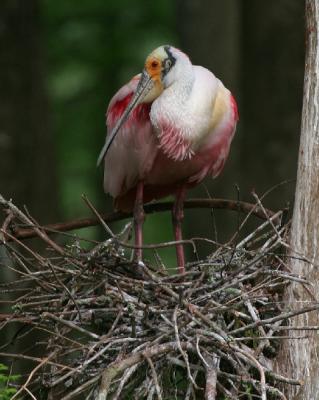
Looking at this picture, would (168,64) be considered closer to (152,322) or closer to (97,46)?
(152,322)

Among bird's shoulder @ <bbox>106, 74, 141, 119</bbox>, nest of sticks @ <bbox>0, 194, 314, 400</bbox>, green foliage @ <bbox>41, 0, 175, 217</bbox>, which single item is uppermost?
bird's shoulder @ <bbox>106, 74, 141, 119</bbox>

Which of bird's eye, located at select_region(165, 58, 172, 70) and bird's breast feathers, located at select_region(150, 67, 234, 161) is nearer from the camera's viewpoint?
bird's breast feathers, located at select_region(150, 67, 234, 161)

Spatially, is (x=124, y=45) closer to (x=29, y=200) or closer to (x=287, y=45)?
(x=287, y=45)

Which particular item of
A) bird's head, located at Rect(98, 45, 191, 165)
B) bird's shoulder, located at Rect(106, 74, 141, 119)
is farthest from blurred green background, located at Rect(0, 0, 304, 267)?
bird's head, located at Rect(98, 45, 191, 165)

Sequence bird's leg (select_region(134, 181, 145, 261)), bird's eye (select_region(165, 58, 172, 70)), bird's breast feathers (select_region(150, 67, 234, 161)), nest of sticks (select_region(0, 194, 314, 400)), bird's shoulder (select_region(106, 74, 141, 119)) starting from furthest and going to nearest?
bird's shoulder (select_region(106, 74, 141, 119)), bird's leg (select_region(134, 181, 145, 261)), bird's eye (select_region(165, 58, 172, 70)), bird's breast feathers (select_region(150, 67, 234, 161)), nest of sticks (select_region(0, 194, 314, 400))

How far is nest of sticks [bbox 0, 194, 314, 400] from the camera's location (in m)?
7.00

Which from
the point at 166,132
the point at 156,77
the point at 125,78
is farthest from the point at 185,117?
the point at 125,78

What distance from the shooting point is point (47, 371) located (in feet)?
24.6

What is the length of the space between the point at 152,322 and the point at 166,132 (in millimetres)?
2245

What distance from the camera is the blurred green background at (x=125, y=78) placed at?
13258mm

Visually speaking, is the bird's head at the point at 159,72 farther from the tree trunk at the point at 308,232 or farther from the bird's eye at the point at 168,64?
the tree trunk at the point at 308,232

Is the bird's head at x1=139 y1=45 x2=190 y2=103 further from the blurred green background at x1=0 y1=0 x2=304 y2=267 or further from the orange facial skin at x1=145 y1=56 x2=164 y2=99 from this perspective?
the blurred green background at x1=0 y1=0 x2=304 y2=267

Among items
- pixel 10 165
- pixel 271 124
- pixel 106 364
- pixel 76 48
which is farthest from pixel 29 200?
pixel 106 364

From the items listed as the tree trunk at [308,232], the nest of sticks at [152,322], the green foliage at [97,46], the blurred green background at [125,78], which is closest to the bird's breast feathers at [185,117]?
the nest of sticks at [152,322]
